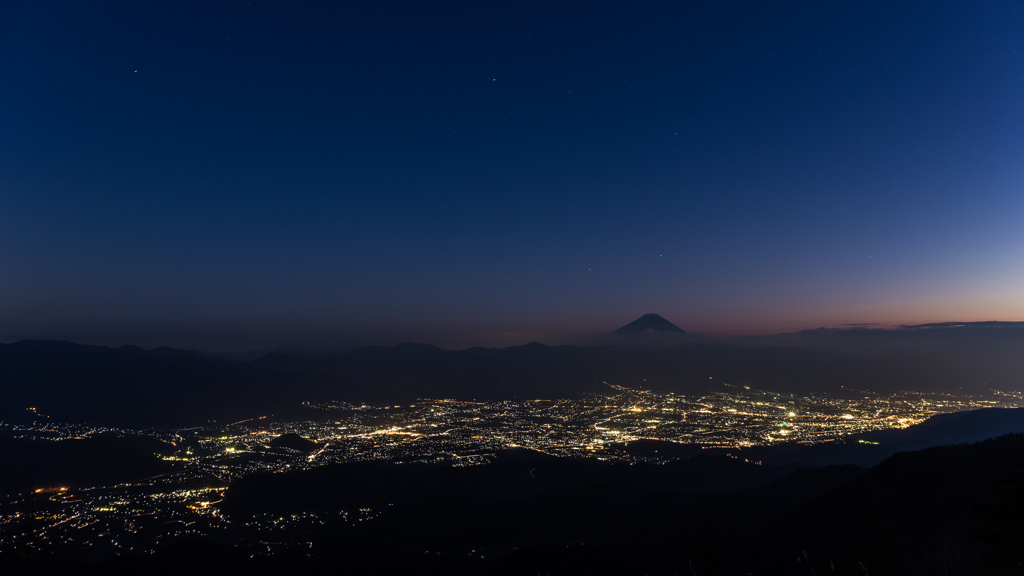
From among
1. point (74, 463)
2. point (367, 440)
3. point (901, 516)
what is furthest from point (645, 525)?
point (74, 463)

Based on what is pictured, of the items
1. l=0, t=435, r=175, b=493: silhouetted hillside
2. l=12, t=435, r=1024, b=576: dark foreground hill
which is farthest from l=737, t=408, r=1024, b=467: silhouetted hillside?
l=0, t=435, r=175, b=493: silhouetted hillside

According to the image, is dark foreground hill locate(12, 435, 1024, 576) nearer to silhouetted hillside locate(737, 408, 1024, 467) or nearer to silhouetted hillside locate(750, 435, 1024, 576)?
silhouetted hillside locate(750, 435, 1024, 576)

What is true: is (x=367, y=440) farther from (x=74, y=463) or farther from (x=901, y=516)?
(x=901, y=516)

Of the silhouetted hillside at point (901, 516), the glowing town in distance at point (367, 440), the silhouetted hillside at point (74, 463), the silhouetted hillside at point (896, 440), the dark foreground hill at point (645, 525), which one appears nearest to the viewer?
the silhouetted hillside at point (901, 516)

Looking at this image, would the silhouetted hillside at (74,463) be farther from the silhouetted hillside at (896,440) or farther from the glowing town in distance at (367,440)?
the silhouetted hillside at (896,440)

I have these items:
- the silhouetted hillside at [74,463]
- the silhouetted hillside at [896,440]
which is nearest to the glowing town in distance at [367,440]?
the silhouetted hillside at [74,463]

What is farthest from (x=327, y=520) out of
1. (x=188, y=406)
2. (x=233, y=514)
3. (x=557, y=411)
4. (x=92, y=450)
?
(x=188, y=406)

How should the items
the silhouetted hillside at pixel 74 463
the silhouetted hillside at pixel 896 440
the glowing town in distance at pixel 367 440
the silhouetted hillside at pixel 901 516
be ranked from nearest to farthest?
1. the silhouetted hillside at pixel 901 516
2. the glowing town in distance at pixel 367 440
3. the silhouetted hillside at pixel 74 463
4. the silhouetted hillside at pixel 896 440

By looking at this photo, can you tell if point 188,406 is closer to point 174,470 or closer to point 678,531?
point 174,470

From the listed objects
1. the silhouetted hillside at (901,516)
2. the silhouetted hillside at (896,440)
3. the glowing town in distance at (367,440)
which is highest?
the silhouetted hillside at (901,516)

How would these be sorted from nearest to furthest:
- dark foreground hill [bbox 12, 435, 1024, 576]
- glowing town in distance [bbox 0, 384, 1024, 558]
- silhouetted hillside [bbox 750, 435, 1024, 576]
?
silhouetted hillside [bbox 750, 435, 1024, 576]
dark foreground hill [bbox 12, 435, 1024, 576]
glowing town in distance [bbox 0, 384, 1024, 558]

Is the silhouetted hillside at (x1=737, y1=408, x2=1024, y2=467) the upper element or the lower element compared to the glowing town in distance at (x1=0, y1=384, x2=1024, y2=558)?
upper

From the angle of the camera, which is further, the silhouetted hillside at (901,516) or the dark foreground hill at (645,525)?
the dark foreground hill at (645,525)
